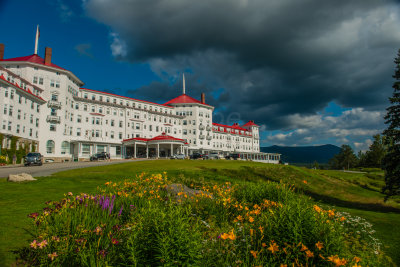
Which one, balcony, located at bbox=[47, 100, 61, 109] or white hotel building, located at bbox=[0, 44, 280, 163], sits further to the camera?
balcony, located at bbox=[47, 100, 61, 109]

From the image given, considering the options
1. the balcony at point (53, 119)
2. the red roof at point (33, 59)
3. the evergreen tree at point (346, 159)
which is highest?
the red roof at point (33, 59)

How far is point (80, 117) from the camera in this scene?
67.5 metres

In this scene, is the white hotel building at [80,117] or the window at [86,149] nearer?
the white hotel building at [80,117]

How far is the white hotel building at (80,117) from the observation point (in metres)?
51.4

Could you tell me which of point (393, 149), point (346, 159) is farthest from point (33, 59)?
point (346, 159)

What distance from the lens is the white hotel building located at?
169 ft

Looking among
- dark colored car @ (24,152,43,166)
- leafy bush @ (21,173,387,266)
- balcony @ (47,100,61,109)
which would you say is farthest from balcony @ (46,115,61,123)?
leafy bush @ (21,173,387,266)

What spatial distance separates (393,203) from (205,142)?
2798 inches

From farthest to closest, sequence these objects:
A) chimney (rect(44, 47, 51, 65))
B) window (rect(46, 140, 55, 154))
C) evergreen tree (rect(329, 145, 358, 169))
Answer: evergreen tree (rect(329, 145, 358, 169)) < chimney (rect(44, 47, 51, 65)) < window (rect(46, 140, 55, 154))

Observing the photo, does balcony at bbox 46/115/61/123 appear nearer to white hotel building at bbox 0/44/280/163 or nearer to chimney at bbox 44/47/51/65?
white hotel building at bbox 0/44/280/163

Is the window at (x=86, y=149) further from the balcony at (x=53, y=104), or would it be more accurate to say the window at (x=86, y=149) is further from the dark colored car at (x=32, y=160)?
the dark colored car at (x=32, y=160)

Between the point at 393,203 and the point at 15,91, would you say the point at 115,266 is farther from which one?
the point at 15,91

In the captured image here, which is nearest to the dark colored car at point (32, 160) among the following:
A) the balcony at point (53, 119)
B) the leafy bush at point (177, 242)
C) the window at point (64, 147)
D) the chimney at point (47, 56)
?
the balcony at point (53, 119)

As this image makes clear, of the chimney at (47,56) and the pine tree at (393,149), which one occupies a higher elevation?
the chimney at (47,56)
